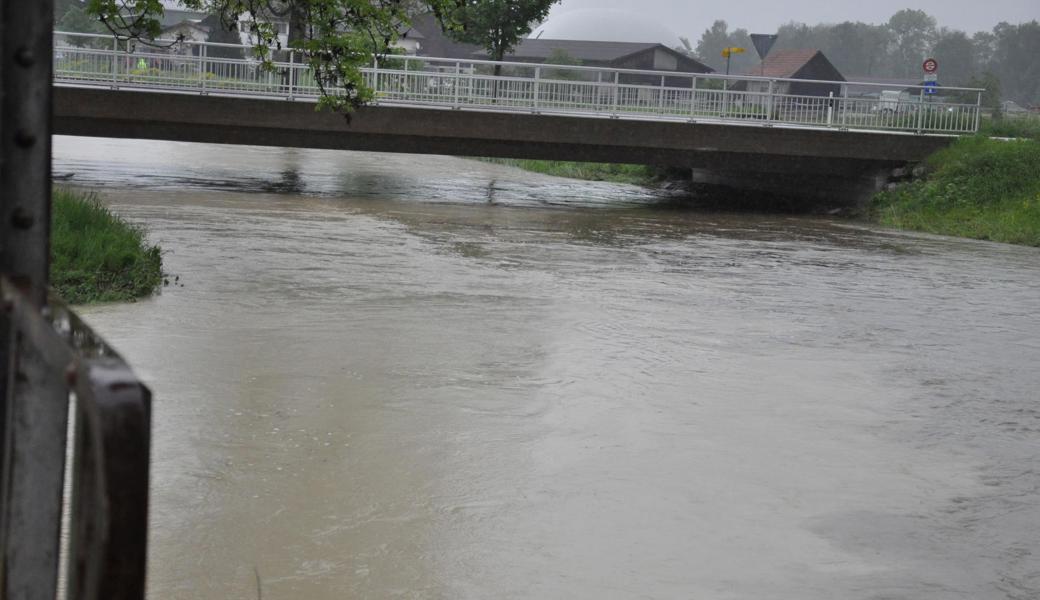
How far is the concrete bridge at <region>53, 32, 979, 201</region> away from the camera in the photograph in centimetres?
2497

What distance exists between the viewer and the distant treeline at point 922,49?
119062 millimetres

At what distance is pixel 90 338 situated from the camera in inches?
71.7

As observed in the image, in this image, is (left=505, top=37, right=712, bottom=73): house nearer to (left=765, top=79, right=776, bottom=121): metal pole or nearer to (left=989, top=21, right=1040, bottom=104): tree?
(left=989, top=21, right=1040, bottom=104): tree

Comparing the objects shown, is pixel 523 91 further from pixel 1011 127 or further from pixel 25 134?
pixel 25 134

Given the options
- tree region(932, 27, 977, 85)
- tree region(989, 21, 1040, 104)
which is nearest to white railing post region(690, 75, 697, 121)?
tree region(989, 21, 1040, 104)

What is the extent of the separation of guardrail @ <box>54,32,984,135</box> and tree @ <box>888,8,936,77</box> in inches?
5392

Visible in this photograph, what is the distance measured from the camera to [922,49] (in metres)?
163

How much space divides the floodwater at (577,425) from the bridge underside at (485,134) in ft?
26.9

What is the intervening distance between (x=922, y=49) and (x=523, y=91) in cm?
14812

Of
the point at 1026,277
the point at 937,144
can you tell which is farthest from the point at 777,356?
the point at 937,144

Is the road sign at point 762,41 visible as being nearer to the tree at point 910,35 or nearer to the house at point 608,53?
the house at point 608,53

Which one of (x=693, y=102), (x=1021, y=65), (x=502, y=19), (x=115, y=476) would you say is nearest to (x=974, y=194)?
(x=693, y=102)

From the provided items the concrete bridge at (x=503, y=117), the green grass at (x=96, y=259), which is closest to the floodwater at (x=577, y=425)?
the green grass at (x=96, y=259)

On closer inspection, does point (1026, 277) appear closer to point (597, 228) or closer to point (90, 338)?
point (597, 228)
